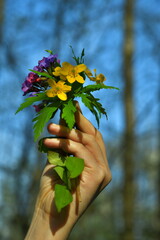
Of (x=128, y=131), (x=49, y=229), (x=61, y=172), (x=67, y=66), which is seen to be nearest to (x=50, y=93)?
(x=67, y=66)

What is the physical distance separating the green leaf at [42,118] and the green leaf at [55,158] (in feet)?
0.45

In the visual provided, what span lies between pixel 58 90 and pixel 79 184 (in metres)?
0.43

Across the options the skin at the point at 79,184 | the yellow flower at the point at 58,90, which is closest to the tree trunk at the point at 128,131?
the skin at the point at 79,184

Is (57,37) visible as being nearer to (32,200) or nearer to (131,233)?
(32,200)

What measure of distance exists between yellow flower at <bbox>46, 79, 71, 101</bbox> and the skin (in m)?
0.11

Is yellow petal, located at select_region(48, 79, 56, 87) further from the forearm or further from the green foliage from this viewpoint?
the forearm

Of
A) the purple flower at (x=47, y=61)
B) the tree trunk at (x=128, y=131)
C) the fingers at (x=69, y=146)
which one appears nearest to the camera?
the fingers at (x=69, y=146)

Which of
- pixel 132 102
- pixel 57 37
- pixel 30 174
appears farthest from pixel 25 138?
pixel 132 102

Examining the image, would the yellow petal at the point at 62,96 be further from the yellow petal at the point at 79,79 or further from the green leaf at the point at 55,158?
the green leaf at the point at 55,158

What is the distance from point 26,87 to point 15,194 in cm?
421

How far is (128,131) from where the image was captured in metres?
7.49

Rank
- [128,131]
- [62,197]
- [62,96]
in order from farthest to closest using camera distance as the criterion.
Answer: [128,131], [62,96], [62,197]

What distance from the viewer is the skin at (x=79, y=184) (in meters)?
1.36

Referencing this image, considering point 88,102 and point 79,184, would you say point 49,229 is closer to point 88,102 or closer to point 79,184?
point 79,184
